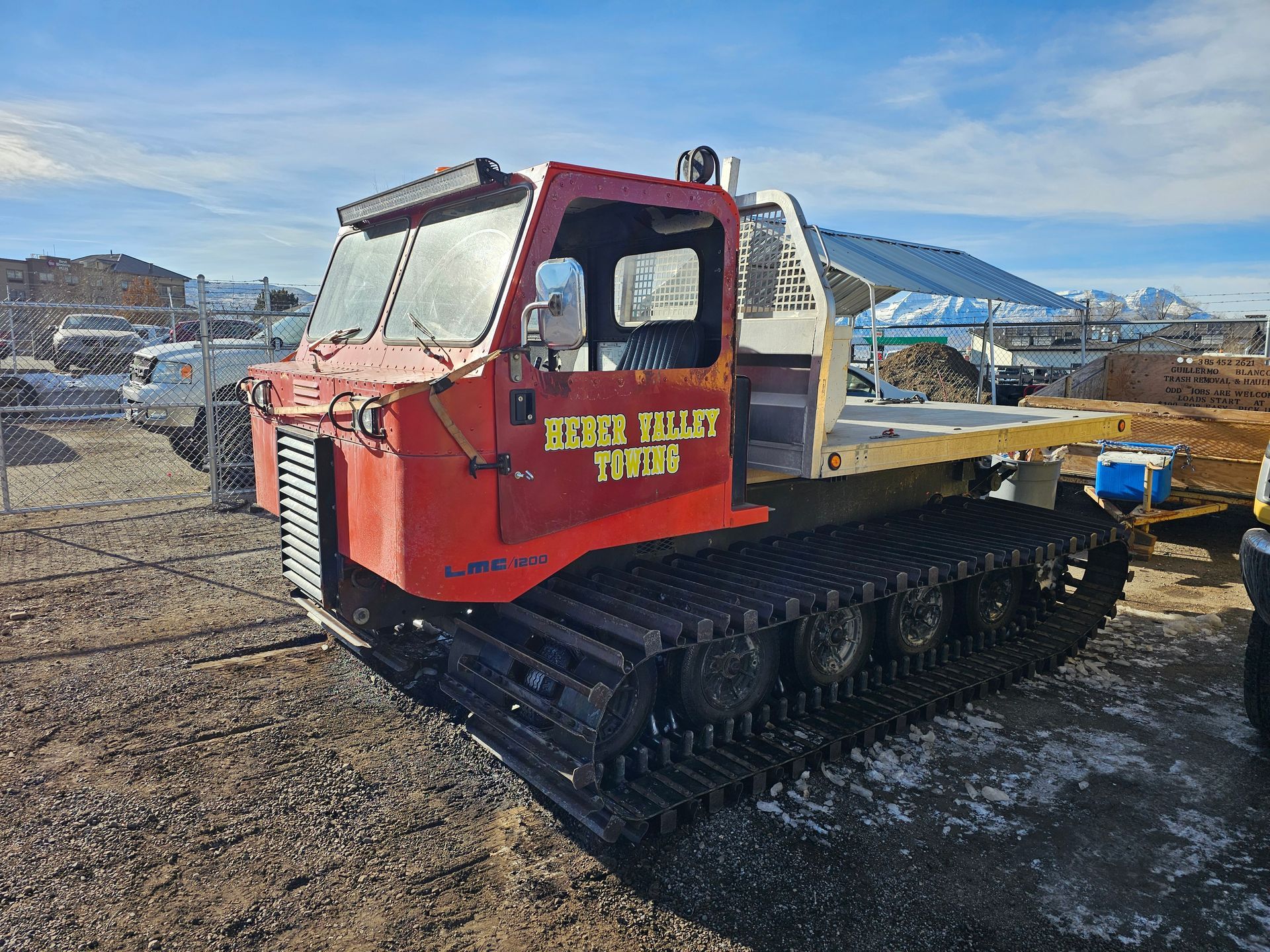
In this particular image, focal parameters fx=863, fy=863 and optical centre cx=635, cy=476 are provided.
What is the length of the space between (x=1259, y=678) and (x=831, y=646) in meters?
2.22

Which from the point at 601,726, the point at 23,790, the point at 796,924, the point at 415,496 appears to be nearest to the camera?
the point at 796,924

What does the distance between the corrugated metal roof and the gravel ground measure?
10.9 ft

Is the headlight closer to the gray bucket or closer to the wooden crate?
the gray bucket

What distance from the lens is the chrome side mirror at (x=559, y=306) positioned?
3.22 metres

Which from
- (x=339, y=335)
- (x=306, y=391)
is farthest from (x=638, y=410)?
(x=339, y=335)

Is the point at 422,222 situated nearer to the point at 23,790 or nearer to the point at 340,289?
the point at 340,289

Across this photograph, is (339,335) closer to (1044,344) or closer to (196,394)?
(196,394)

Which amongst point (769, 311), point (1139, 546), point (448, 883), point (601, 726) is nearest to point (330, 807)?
point (448, 883)

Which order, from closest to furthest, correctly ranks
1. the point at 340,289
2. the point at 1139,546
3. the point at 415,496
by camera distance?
the point at 415,496
the point at 340,289
the point at 1139,546

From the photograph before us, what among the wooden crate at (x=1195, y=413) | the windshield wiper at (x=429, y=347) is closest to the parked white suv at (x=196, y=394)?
the windshield wiper at (x=429, y=347)

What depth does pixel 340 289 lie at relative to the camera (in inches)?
195

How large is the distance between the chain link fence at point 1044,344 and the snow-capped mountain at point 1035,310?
1.39 feet

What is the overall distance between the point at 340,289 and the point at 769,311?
8.02 feet

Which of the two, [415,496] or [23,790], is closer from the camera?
[415,496]
